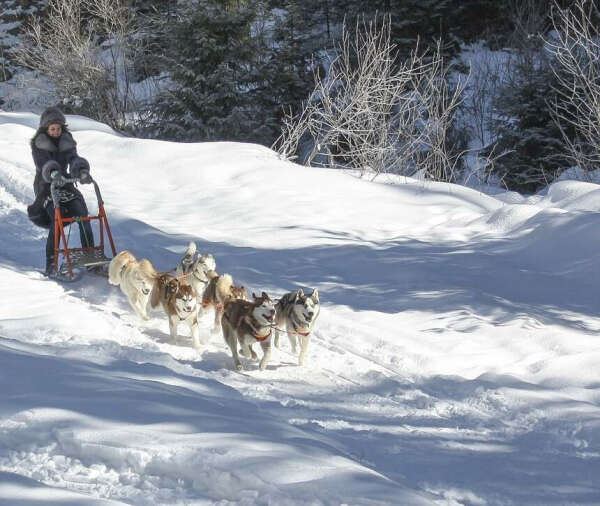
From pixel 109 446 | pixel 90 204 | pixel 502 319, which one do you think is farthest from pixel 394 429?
pixel 90 204

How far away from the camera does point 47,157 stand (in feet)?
24.1

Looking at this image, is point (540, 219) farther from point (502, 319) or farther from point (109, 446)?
point (109, 446)

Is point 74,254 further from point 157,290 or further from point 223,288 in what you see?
point 223,288

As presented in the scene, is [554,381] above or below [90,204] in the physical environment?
below

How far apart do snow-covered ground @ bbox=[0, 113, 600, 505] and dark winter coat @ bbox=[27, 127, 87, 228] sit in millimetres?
804

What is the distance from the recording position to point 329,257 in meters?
8.84

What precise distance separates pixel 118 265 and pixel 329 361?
225cm

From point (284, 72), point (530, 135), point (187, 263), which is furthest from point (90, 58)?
point (187, 263)

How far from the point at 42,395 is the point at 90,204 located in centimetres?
712

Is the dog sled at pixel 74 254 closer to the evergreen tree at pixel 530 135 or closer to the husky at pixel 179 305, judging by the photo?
the husky at pixel 179 305

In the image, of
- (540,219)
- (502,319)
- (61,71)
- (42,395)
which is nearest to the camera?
(42,395)

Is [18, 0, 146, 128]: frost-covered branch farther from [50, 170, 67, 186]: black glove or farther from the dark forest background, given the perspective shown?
[50, 170, 67, 186]: black glove

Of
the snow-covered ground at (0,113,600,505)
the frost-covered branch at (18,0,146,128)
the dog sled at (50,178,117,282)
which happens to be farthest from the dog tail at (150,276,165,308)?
the frost-covered branch at (18,0,146,128)

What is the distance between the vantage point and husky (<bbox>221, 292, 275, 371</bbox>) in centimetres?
536
